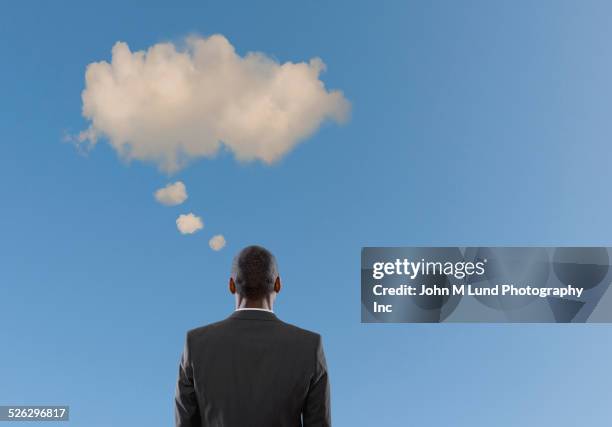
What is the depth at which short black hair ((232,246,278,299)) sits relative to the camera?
3619 millimetres

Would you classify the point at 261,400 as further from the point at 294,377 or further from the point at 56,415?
the point at 56,415

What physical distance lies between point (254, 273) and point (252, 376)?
19.0 inches

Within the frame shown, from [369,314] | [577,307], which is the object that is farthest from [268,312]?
[577,307]

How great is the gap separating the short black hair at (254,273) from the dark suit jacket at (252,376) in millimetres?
104

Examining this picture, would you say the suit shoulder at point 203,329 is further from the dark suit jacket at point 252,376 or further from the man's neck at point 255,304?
the man's neck at point 255,304

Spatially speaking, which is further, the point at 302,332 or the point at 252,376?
the point at 302,332

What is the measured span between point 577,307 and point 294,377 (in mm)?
5235

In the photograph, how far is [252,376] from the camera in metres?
3.47

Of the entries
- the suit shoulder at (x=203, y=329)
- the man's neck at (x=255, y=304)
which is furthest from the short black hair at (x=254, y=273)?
the suit shoulder at (x=203, y=329)

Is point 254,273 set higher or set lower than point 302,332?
higher

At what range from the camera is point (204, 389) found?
3.53 m

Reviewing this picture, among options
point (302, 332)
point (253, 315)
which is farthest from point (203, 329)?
point (302, 332)

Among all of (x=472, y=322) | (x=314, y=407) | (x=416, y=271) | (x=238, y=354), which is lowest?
(x=314, y=407)

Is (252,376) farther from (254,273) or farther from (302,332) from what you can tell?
(254,273)
